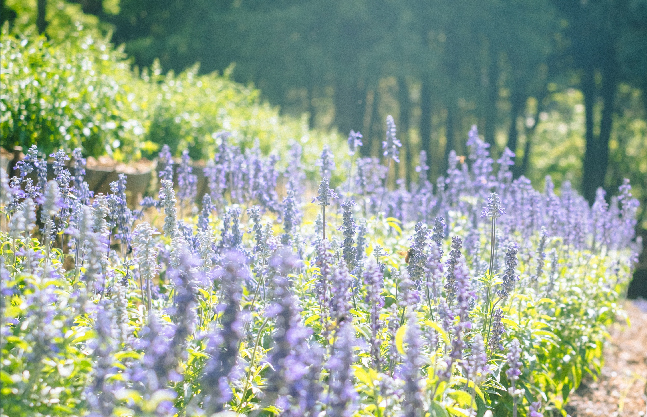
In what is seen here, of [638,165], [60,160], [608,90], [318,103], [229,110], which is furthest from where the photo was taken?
[318,103]

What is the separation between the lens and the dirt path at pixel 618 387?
618 centimetres

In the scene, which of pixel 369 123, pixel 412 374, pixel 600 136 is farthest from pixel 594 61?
pixel 412 374

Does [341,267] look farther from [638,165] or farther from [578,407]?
[638,165]

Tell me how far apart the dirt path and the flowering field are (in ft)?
1.95

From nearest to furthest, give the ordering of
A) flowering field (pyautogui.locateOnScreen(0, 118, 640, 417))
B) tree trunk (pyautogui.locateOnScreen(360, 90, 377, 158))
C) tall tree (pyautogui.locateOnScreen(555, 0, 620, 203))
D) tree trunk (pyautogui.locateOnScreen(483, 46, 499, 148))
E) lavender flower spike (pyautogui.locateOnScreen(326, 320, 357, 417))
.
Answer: lavender flower spike (pyautogui.locateOnScreen(326, 320, 357, 417)) → flowering field (pyautogui.locateOnScreen(0, 118, 640, 417)) → tall tree (pyautogui.locateOnScreen(555, 0, 620, 203)) → tree trunk (pyautogui.locateOnScreen(483, 46, 499, 148)) → tree trunk (pyautogui.locateOnScreen(360, 90, 377, 158))

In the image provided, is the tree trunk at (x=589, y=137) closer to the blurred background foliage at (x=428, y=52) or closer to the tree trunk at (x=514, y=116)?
the blurred background foliage at (x=428, y=52)

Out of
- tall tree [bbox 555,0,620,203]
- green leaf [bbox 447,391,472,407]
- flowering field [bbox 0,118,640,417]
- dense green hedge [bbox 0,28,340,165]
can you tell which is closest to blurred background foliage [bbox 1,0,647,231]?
tall tree [bbox 555,0,620,203]

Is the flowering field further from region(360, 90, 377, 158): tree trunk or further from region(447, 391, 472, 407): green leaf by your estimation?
region(360, 90, 377, 158): tree trunk

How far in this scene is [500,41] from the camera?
22.8 meters

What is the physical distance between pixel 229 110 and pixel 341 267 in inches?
410

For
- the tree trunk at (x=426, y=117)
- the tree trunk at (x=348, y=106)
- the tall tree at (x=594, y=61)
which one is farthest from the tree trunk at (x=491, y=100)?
the tree trunk at (x=348, y=106)

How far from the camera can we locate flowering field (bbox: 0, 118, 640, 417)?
2.42 m

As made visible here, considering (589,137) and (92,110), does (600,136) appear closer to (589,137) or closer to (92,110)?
(589,137)

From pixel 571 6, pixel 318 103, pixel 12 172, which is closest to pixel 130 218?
pixel 12 172
